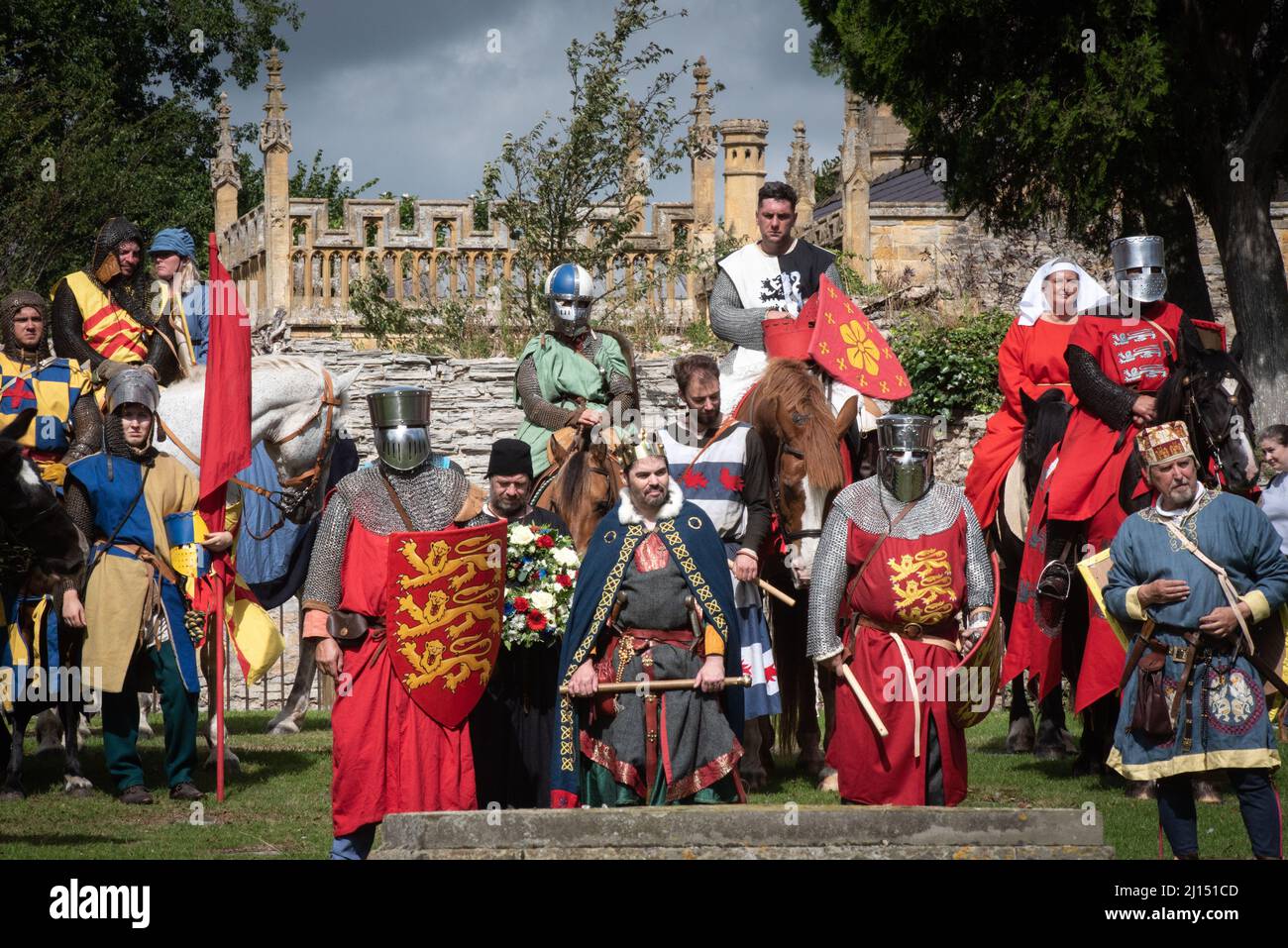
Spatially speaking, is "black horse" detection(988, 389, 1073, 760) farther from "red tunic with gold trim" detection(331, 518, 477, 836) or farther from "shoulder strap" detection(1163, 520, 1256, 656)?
"red tunic with gold trim" detection(331, 518, 477, 836)

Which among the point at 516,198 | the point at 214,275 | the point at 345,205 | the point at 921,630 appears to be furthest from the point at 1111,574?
the point at 345,205

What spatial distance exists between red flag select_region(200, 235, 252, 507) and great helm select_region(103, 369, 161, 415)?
0.92 ft

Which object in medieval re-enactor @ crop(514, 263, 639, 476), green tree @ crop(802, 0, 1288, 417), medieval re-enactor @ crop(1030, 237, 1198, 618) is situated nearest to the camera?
medieval re-enactor @ crop(1030, 237, 1198, 618)

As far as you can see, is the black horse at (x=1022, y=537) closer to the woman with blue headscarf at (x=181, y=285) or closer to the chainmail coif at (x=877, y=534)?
the chainmail coif at (x=877, y=534)

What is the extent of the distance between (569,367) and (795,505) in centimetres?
174

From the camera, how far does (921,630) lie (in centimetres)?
825

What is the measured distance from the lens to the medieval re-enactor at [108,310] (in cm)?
1108

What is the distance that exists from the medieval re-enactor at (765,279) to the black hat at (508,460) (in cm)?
242

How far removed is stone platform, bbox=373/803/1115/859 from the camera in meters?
6.29

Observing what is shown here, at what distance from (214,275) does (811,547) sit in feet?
10.5

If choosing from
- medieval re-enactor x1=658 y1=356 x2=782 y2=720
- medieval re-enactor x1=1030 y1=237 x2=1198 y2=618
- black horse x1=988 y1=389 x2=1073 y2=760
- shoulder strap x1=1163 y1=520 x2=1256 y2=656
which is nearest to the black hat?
medieval re-enactor x1=658 y1=356 x2=782 y2=720

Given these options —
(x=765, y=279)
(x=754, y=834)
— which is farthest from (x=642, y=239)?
(x=754, y=834)

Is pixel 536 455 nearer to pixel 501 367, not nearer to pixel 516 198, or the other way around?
pixel 501 367

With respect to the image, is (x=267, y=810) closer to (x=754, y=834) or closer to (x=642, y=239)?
(x=754, y=834)
